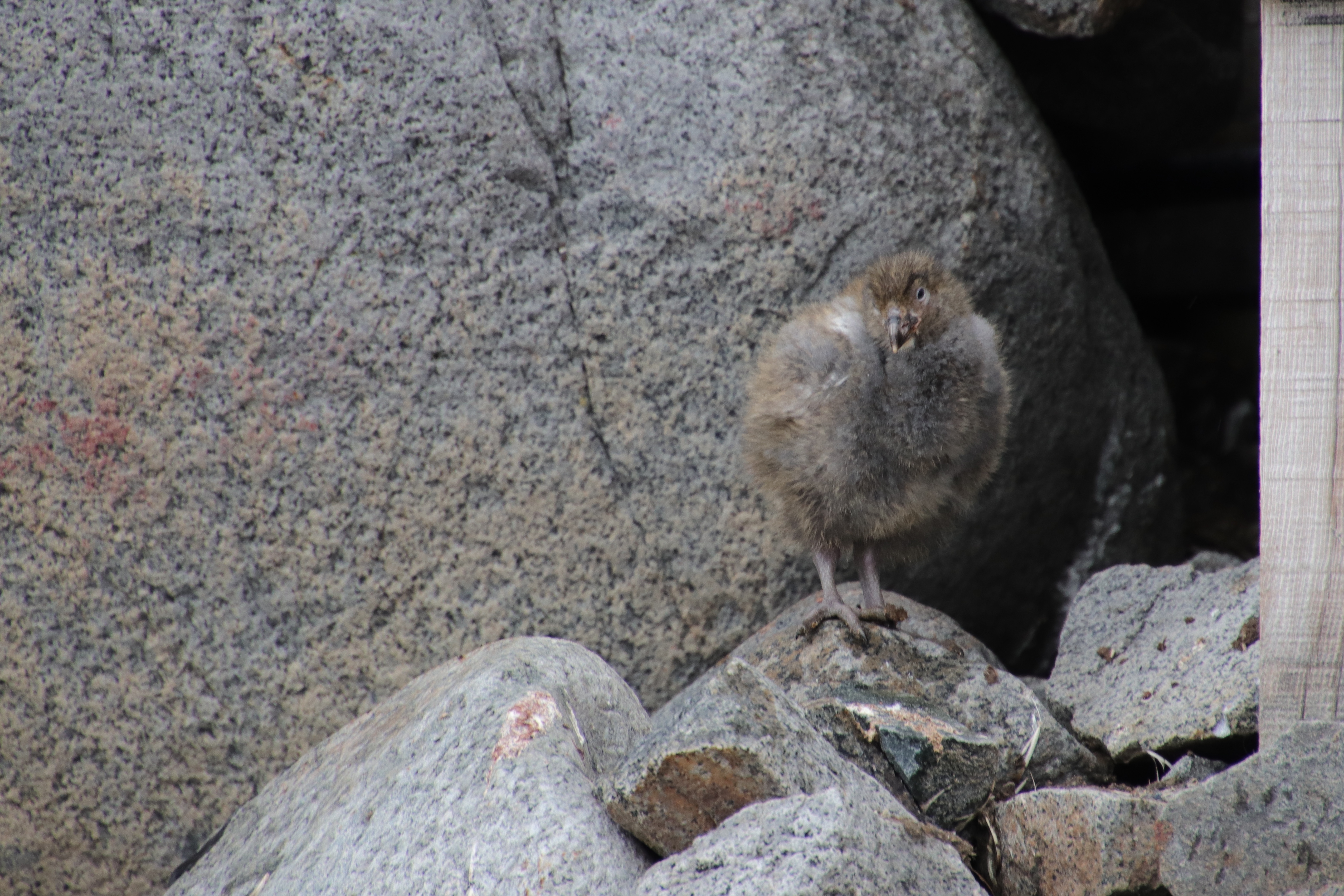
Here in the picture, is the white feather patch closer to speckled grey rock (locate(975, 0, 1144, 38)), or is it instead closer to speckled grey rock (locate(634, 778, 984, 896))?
speckled grey rock (locate(975, 0, 1144, 38))

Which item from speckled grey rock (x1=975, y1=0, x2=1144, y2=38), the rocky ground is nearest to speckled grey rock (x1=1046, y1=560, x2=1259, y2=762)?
the rocky ground

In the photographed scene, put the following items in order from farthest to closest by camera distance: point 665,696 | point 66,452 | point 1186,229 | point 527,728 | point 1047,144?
point 1186,229 < point 1047,144 < point 665,696 < point 66,452 < point 527,728

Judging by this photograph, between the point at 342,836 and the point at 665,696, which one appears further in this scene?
the point at 665,696

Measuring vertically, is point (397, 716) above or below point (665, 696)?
above

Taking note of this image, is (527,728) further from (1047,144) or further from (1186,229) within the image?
(1186,229)

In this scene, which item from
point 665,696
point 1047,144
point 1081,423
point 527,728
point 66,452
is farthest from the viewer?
point 1081,423

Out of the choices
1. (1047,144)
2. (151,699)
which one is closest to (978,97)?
(1047,144)

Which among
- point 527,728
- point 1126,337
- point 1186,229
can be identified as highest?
point 527,728
